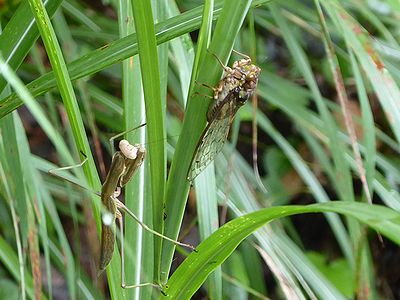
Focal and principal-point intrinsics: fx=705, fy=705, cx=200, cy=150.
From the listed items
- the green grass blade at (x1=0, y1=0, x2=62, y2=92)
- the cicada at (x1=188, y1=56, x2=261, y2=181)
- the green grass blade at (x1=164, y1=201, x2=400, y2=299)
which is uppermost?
the green grass blade at (x1=0, y1=0, x2=62, y2=92)

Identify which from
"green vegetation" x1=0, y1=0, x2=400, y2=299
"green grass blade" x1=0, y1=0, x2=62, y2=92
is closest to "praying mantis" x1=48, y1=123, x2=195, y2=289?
"green vegetation" x1=0, y1=0, x2=400, y2=299

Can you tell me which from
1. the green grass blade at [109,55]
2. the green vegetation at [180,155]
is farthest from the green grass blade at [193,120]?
the green grass blade at [109,55]

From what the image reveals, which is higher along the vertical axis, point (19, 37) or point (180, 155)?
point (19, 37)

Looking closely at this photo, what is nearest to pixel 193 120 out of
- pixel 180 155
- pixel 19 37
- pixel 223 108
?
pixel 180 155

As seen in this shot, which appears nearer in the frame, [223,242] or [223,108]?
[223,242]

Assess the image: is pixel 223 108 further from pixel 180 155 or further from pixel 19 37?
pixel 19 37

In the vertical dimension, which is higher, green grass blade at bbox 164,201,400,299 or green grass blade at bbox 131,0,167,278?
green grass blade at bbox 131,0,167,278

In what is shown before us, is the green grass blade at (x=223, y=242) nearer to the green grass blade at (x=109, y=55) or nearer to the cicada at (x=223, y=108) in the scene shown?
the cicada at (x=223, y=108)

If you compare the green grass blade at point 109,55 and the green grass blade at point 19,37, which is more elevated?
the green grass blade at point 19,37

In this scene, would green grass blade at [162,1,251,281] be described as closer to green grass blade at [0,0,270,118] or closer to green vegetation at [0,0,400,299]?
green vegetation at [0,0,400,299]

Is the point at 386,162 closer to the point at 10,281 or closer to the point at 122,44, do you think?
the point at 10,281
